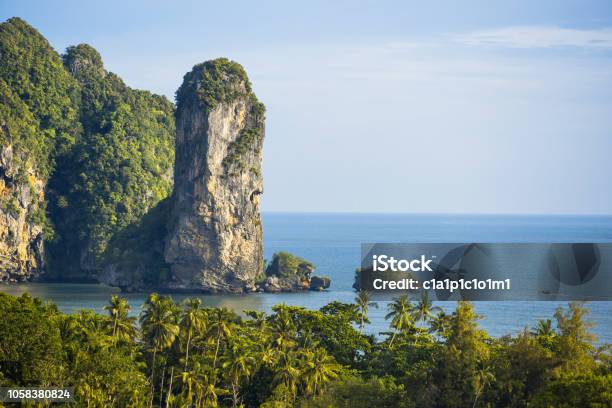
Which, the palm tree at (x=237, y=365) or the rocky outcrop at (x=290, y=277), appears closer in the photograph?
the palm tree at (x=237, y=365)

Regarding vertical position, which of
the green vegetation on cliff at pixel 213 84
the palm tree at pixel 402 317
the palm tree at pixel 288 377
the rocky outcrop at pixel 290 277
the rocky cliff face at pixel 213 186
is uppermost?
the green vegetation on cliff at pixel 213 84

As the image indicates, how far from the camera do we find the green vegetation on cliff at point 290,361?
45.9 m

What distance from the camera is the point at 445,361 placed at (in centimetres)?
4941

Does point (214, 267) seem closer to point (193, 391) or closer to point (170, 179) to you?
point (170, 179)

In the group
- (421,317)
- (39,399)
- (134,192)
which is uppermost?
(134,192)

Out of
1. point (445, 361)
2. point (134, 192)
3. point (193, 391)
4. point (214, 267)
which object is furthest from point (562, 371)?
point (134, 192)

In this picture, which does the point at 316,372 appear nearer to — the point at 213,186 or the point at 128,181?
the point at 213,186

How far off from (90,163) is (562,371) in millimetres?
94956

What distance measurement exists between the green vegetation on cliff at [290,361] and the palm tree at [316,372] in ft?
0.21

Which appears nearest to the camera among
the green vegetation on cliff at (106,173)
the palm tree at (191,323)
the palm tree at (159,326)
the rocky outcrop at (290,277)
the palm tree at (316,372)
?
the palm tree at (316,372)

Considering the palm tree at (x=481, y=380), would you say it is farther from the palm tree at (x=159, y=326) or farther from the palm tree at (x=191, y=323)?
the palm tree at (x=159, y=326)

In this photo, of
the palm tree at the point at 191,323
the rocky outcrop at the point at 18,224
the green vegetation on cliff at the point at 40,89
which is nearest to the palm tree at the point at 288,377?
the palm tree at the point at 191,323

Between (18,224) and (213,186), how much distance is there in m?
23.0

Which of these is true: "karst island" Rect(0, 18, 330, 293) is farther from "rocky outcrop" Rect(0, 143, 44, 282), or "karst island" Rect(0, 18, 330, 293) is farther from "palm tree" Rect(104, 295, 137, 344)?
"palm tree" Rect(104, 295, 137, 344)
